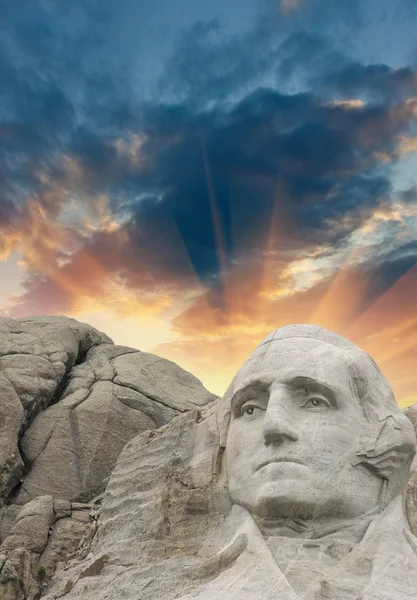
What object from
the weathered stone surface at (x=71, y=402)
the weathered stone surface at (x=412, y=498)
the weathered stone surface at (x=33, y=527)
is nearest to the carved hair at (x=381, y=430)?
the weathered stone surface at (x=412, y=498)

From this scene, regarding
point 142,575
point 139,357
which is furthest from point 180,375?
point 142,575

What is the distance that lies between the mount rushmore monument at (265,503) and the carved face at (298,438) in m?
0.01

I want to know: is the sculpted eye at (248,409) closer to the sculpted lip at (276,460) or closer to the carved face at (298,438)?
the carved face at (298,438)

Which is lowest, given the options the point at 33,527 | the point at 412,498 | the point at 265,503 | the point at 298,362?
the point at 265,503

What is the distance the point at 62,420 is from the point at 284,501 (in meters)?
7.83

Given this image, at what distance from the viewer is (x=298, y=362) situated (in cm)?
699

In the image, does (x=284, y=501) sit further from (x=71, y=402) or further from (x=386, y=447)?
(x=71, y=402)

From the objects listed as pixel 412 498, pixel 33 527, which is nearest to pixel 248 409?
pixel 412 498

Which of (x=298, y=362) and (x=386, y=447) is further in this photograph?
(x=298, y=362)

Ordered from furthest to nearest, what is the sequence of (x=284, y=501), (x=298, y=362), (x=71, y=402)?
(x=71, y=402) → (x=298, y=362) → (x=284, y=501)

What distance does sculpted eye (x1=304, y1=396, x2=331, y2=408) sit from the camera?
6.77m

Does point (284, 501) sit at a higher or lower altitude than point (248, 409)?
lower

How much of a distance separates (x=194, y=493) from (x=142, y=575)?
1042 millimetres

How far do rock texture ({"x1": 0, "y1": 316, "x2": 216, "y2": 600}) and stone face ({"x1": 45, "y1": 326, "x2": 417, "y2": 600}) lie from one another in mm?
2290
